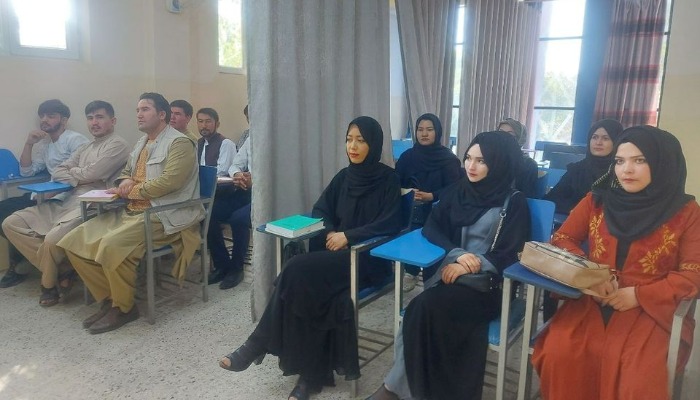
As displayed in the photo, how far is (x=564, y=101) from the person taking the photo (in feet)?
20.8

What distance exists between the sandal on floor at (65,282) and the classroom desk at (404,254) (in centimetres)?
230

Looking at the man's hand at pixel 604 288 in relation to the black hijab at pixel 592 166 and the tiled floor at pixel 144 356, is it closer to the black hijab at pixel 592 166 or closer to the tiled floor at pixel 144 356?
the tiled floor at pixel 144 356

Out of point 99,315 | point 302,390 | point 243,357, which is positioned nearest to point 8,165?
point 99,315

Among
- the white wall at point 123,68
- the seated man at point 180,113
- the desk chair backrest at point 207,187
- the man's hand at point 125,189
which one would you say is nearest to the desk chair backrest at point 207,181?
the desk chair backrest at point 207,187

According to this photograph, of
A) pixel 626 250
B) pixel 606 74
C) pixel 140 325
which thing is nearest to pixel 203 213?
pixel 140 325

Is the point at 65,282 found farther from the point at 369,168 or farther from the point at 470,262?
the point at 470,262

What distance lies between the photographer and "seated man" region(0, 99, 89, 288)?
12.0 feet

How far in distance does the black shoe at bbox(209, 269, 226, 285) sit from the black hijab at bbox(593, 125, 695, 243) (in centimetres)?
272

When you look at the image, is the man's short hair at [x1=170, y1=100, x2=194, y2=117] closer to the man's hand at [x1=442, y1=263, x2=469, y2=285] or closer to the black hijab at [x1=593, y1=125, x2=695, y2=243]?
the man's hand at [x1=442, y1=263, x2=469, y2=285]

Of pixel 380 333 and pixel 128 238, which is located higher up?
pixel 128 238

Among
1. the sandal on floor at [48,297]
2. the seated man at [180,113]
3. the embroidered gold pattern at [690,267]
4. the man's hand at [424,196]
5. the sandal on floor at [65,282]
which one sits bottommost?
the sandal on floor at [48,297]

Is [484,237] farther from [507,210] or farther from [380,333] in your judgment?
[380,333]

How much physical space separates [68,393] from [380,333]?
1499mm

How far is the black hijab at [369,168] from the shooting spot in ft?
8.16
